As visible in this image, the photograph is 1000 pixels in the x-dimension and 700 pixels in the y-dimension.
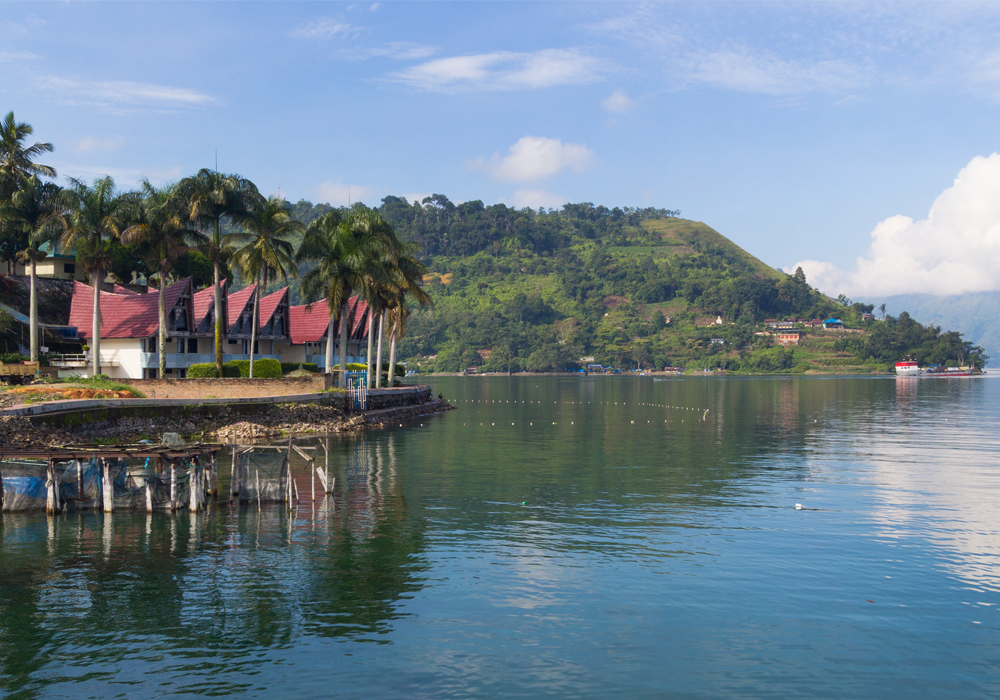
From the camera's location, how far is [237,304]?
85125 millimetres

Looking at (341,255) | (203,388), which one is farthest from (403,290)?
(203,388)

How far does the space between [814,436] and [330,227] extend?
5085 centimetres

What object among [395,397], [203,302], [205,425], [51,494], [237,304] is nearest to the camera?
[51,494]

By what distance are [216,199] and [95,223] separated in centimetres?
1012

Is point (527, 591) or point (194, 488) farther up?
point (194, 488)

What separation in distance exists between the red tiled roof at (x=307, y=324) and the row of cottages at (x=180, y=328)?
12 centimetres

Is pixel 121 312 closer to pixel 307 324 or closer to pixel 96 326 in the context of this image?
pixel 96 326

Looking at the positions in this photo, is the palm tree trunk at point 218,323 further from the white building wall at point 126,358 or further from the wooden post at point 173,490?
the wooden post at point 173,490

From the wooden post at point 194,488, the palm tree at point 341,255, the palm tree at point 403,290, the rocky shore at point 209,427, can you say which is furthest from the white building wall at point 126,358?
the wooden post at point 194,488

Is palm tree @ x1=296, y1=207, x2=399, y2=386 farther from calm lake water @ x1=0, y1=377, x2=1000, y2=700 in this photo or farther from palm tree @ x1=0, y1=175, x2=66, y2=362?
calm lake water @ x1=0, y1=377, x2=1000, y2=700

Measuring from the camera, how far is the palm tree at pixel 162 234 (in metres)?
66.2

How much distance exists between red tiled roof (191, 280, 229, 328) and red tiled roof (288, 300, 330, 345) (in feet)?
40.9


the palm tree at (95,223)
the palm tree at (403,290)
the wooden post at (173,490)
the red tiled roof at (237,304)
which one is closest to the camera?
the wooden post at (173,490)

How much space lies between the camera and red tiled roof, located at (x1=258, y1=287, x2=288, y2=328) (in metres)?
88.6
